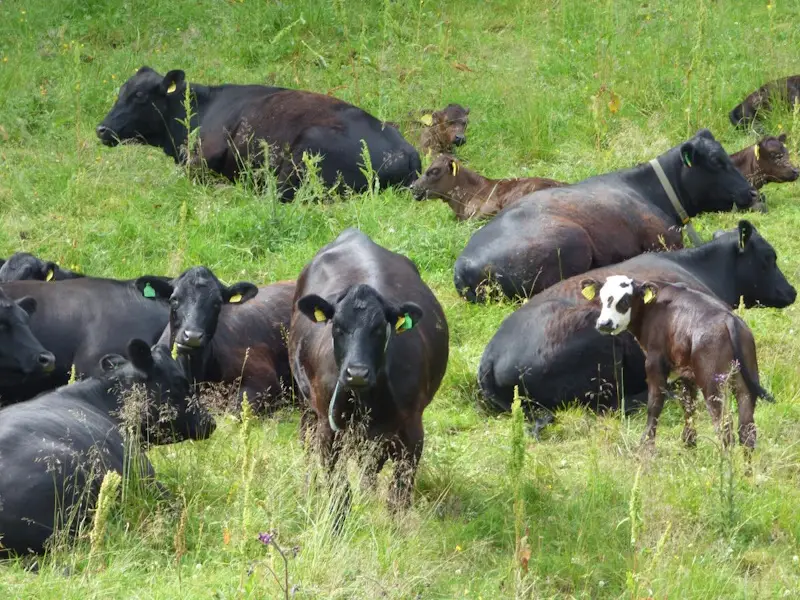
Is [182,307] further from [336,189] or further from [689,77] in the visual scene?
[689,77]

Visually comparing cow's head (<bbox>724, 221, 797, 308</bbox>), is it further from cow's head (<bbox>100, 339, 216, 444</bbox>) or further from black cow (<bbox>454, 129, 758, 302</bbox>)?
cow's head (<bbox>100, 339, 216, 444</bbox>)

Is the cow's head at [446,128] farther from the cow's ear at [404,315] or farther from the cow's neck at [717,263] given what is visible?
the cow's ear at [404,315]

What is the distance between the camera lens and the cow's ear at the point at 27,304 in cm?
1009

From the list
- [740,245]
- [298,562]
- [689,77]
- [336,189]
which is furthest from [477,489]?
[689,77]

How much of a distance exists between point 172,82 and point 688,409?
888 cm

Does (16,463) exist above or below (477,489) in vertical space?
above

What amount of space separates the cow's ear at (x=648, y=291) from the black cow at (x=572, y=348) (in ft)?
2.42

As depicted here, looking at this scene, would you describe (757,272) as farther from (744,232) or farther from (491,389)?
(491,389)

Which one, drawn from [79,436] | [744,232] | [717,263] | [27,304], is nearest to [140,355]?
[79,436]

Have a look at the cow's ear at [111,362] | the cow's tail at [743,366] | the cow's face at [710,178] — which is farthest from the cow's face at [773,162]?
the cow's ear at [111,362]

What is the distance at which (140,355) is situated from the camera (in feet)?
28.3

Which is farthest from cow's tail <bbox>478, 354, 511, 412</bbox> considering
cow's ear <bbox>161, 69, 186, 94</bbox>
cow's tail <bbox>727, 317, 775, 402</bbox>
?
cow's ear <bbox>161, 69, 186, 94</bbox>

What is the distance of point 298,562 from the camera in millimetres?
6598

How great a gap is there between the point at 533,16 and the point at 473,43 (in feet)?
3.76
